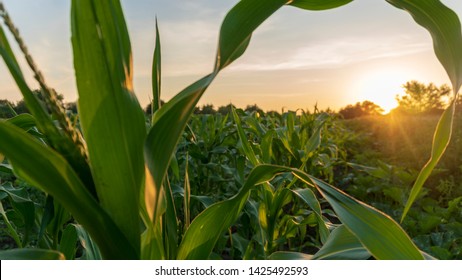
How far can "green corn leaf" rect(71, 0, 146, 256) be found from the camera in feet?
1.84

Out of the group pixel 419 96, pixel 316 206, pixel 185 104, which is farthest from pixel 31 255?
pixel 419 96

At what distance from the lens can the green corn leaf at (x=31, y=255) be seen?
0.65 meters

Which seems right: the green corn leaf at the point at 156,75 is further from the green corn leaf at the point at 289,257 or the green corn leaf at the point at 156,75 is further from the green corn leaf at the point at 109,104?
the green corn leaf at the point at 289,257

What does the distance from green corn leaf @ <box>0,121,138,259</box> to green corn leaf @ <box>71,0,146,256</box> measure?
0.7 inches

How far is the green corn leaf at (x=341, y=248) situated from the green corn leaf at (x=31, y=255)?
495 mm

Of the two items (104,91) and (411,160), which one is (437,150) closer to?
(104,91)

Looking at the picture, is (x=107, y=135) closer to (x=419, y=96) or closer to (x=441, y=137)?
(x=441, y=137)

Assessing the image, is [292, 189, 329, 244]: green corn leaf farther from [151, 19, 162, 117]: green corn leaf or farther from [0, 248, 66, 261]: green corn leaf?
[0, 248, 66, 261]: green corn leaf

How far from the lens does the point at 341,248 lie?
2.93 feet

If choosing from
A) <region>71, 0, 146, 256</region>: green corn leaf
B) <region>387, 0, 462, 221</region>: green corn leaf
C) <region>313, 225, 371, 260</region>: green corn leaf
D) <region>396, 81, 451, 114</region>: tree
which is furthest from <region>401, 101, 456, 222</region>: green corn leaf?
<region>396, 81, 451, 114</region>: tree

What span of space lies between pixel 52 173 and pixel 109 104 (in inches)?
4.4

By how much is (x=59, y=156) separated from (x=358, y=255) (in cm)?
65

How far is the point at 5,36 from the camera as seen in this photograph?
643mm

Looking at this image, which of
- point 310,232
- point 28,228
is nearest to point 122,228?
point 28,228
